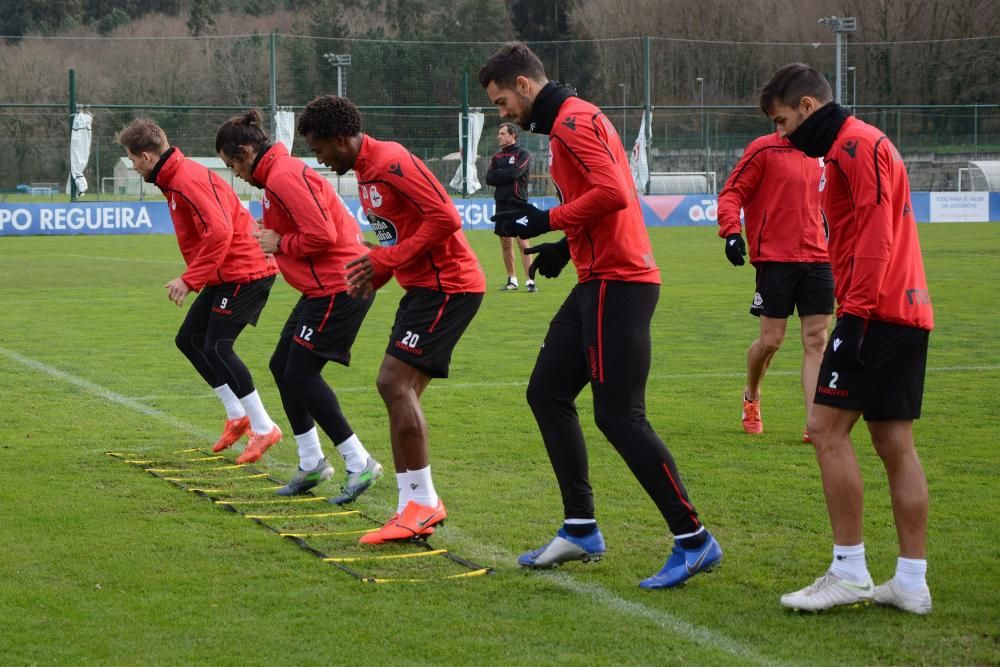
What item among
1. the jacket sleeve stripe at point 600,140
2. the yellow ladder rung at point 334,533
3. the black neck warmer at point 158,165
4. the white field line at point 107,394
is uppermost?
the jacket sleeve stripe at point 600,140

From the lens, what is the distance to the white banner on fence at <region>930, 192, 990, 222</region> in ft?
121

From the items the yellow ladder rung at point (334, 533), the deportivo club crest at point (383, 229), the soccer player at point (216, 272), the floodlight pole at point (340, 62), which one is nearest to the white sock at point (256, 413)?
the soccer player at point (216, 272)

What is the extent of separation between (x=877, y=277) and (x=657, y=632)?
4.88 ft

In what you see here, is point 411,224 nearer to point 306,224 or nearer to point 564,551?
point 306,224

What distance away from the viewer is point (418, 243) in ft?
19.7

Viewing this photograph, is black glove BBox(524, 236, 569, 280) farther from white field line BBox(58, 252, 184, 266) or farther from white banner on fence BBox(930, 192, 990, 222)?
white banner on fence BBox(930, 192, 990, 222)

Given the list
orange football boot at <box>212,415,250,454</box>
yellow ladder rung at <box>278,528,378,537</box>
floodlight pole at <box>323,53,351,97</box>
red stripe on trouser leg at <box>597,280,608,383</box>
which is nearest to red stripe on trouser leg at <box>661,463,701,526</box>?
red stripe on trouser leg at <box>597,280,608,383</box>

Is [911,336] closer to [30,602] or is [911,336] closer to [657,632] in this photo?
[657,632]

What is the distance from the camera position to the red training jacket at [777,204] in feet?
27.5

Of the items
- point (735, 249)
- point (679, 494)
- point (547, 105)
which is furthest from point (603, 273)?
point (735, 249)

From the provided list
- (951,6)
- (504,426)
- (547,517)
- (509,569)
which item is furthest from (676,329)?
(951,6)

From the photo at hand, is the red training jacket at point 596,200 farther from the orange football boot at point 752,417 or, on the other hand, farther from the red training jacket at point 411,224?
the orange football boot at point 752,417

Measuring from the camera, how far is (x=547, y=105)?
536 centimetres

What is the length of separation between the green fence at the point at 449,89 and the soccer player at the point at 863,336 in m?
33.8
